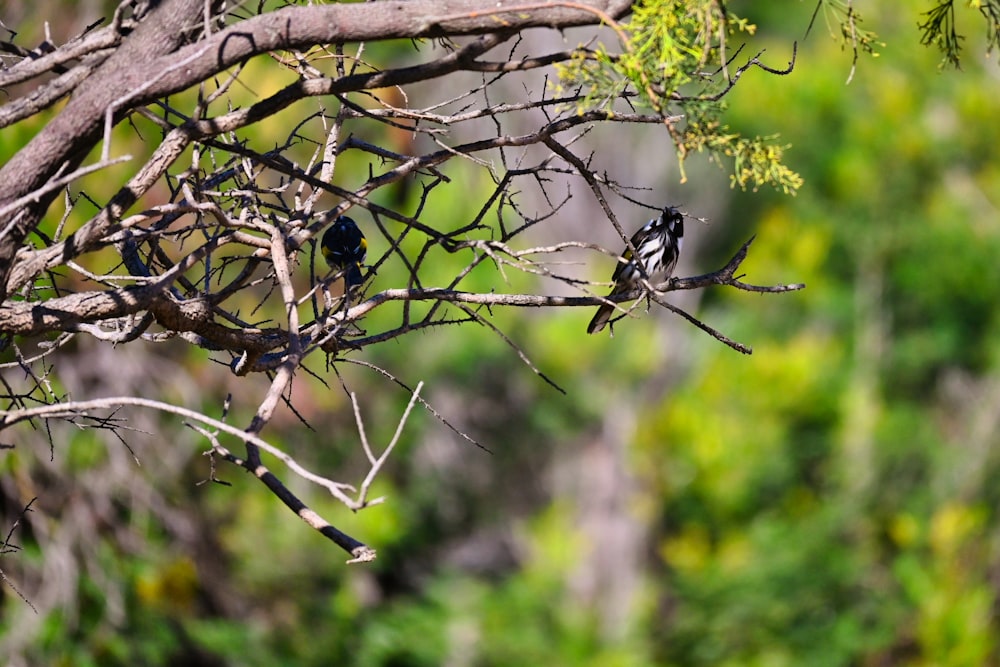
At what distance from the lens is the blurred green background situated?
9250mm

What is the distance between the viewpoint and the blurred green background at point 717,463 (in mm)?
9250

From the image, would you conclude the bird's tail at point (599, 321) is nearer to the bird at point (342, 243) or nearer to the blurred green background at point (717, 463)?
the bird at point (342, 243)

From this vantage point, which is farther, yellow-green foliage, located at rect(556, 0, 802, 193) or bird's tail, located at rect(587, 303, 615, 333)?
bird's tail, located at rect(587, 303, 615, 333)

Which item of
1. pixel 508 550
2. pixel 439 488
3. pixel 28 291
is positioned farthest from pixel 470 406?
pixel 28 291

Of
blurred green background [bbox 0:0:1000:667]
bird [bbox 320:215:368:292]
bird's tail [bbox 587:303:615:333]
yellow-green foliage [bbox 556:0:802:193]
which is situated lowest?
yellow-green foliage [bbox 556:0:802:193]

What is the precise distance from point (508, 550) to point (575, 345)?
2.20m

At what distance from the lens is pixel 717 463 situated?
10.4 m

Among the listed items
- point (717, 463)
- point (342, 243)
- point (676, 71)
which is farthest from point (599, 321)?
point (717, 463)

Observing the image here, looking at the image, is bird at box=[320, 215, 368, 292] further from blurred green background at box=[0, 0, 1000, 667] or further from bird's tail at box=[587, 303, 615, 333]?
blurred green background at box=[0, 0, 1000, 667]

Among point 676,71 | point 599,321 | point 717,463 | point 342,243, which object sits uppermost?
point 717,463

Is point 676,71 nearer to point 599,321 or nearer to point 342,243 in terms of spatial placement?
point 599,321

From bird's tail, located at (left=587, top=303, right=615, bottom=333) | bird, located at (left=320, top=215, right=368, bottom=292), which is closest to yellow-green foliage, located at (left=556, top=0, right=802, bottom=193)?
bird's tail, located at (left=587, top=303, right=615, bottom=333)

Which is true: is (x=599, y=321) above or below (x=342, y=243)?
below

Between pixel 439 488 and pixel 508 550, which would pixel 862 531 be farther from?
pixel 439 488
